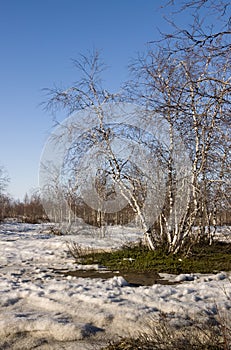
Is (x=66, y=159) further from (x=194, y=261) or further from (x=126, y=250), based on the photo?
(x=194, y=261)

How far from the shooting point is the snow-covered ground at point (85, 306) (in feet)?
11.8

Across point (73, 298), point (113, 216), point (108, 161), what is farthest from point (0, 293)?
point (113, 216)

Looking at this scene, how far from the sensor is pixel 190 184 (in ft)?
27.0

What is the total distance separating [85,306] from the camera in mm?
4539

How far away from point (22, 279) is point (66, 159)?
393 cm

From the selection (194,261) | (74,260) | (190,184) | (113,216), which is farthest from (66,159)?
(113,216)

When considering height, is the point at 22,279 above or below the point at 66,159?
below

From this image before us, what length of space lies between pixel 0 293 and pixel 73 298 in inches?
44.8

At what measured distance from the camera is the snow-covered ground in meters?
3.60

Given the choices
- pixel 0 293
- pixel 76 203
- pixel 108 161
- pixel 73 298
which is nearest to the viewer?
pixel 73 298

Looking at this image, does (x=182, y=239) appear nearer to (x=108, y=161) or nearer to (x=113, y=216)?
(x=108, y=161)

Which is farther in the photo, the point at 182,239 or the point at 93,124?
the point at 93,124

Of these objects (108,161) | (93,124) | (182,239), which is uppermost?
(93,124)

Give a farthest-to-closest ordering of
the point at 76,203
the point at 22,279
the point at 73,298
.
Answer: the point at 76,203 → the point at 22,279 → the point at 73,298
